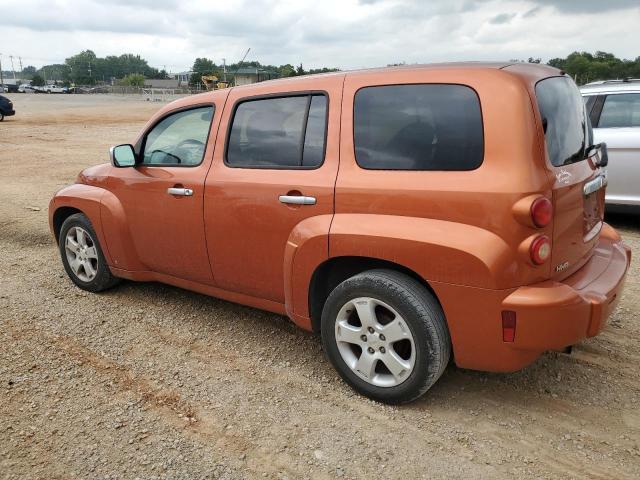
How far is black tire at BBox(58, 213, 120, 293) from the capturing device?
4.68 metres

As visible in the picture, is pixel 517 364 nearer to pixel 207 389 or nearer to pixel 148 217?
pixel 207 389

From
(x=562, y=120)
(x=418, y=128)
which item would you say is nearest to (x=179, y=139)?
(x=418, y=128)

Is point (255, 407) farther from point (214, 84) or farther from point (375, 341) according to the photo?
point (214, 84)

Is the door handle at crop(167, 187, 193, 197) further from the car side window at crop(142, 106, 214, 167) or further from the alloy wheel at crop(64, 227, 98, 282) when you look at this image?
the alloy wheel at crop(64, 227, 98, 282)

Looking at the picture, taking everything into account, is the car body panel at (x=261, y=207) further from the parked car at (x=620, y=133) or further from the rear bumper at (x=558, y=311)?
the parked car at (x=620, y=133)

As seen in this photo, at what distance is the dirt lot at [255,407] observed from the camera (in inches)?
105

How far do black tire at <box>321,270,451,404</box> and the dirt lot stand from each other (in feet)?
0.49

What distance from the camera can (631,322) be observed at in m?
4.14

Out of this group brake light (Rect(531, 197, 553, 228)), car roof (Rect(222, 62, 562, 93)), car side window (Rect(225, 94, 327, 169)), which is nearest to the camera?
brake light (Rect(531, 197, 553, 228))

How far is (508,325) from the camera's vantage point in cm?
265

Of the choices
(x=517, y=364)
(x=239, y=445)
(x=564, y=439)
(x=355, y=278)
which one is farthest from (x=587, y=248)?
(x=239, y=445)

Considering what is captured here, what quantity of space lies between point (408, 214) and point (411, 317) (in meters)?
0.51

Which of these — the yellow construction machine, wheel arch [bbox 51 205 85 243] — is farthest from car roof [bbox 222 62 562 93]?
wheel arch [bbox 51 205 85 243]

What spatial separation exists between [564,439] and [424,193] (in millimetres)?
1400
